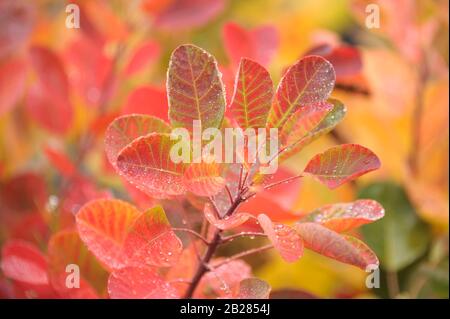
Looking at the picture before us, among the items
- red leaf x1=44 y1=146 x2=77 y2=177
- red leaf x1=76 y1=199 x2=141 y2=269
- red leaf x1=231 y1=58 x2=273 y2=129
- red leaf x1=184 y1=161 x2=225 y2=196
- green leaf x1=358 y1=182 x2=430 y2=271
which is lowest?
green leaf x1=358 y1=182 x2=430 y2=271

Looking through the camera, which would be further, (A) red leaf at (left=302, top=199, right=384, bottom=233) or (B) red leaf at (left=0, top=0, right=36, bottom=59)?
(B) red leaf at (left=0, top=0, right=36, bottom=59)

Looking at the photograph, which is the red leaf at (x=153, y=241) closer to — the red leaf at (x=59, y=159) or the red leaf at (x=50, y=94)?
the red leaf at (x=59, y=159)

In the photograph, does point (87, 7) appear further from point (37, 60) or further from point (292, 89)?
point (292, 89)

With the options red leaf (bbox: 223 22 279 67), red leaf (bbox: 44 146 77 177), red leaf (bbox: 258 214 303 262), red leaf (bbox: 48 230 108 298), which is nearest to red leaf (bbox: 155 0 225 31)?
red leaf (bbox: 223 22 279 67)

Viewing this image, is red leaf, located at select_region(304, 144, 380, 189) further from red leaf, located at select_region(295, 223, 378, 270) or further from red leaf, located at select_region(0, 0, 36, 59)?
red leaf, located at select_region(0, 0, 36, 59)

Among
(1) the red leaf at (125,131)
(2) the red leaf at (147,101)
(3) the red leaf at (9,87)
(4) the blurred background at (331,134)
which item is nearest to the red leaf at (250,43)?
(4) the blurred background at (331,134)
